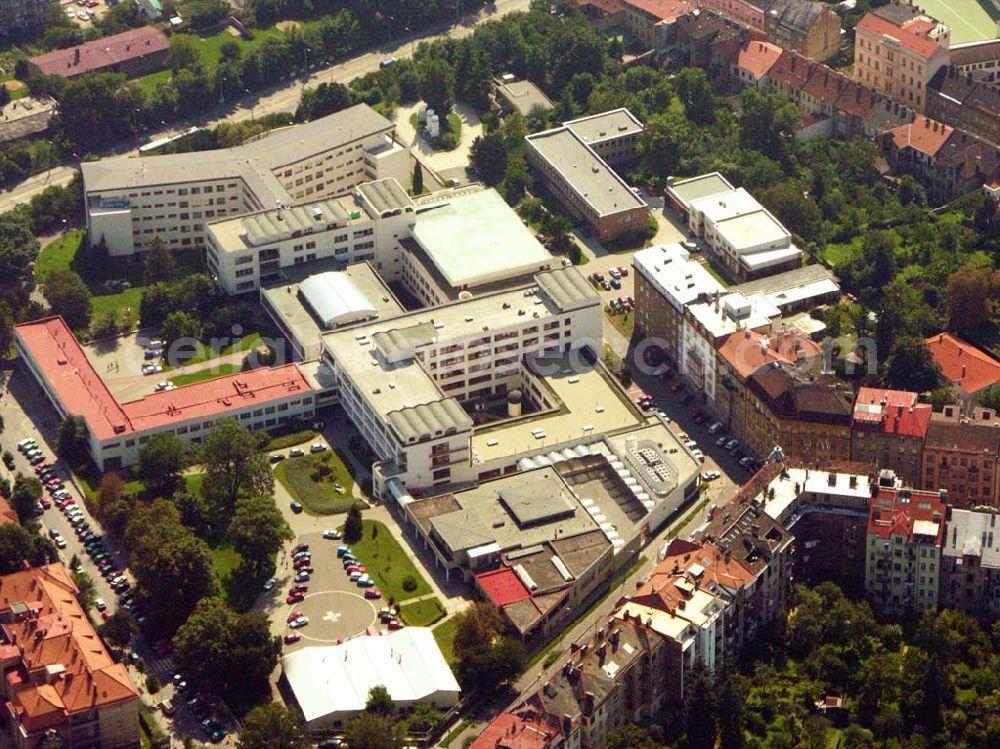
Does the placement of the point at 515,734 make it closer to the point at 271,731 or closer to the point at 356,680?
the point at 356,680

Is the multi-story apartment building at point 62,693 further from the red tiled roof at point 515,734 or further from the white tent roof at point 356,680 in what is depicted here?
the red tiled roof at point 515,734

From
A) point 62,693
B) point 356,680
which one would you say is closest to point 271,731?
point 356,680

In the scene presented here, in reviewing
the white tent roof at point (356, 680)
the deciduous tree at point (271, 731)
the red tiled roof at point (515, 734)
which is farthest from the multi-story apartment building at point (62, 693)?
the red tiled roof at point (515, 734)

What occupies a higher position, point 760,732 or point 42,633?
point 42,633

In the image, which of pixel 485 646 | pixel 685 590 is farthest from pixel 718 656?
pixel 485 646

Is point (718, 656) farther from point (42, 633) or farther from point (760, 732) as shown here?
point (42, 633)

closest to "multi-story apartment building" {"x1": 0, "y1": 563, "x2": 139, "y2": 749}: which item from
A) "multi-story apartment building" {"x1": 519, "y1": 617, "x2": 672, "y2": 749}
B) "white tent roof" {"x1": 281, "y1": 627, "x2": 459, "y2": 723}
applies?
"white tent roof" {"x1": 281, "y1": 627, "x2": 459, "y2": 723}

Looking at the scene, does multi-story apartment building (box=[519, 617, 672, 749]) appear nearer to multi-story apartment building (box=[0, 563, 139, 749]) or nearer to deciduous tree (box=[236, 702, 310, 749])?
deciduous tree (box=[236, 702, 310, 749])
